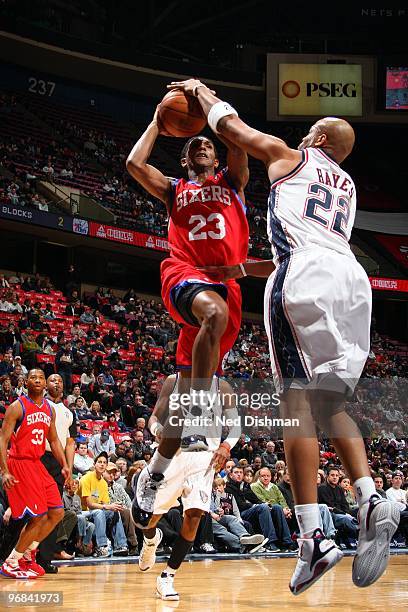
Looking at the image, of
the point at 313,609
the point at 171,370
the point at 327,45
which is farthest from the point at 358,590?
the point at 327,45

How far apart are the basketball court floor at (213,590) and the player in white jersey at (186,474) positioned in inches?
11.9

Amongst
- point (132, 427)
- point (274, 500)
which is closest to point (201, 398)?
point (274, 500)

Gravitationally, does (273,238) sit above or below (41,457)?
above

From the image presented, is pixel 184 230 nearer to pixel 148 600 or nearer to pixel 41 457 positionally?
pixel 148 600

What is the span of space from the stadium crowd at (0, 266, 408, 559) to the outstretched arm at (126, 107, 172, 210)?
4.65 ft

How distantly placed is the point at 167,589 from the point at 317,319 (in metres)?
3.30

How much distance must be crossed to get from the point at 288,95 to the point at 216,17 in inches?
175

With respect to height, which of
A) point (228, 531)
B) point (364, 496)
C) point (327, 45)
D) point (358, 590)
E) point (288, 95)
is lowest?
point (228, 531)

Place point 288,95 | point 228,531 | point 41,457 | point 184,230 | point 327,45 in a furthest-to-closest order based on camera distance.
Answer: point 327,45 → point 288,95 → point 228,531 → point 41,457 → point 184,230

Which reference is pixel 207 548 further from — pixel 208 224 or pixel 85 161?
pixel 85 161

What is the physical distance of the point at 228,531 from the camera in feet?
36.9

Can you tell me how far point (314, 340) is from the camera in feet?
12.3

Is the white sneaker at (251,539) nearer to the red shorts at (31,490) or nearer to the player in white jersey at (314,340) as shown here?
the red shorts at (31,490)

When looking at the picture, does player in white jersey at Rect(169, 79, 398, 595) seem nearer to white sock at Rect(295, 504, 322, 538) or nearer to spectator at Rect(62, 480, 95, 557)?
white sock at Rect(295, 504, 322, 538)
